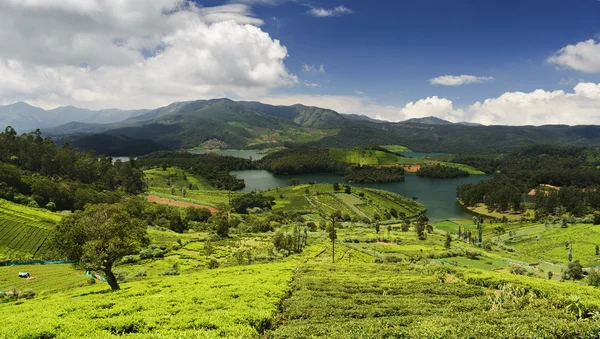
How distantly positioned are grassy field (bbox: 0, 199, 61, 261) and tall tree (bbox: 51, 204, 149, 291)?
37.1 meters

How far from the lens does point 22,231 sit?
229ft

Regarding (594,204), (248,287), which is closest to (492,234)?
(594,204)

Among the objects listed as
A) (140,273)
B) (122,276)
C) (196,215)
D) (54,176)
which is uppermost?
(54,176)

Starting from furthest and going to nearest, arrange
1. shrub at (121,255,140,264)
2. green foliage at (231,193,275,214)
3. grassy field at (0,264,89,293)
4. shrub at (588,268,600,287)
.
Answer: green foliage at (231,193,275,214) < shrub at (121,255,140,264) < shrub at (588,268,600,287) < grassy field at (0,264,89,293)

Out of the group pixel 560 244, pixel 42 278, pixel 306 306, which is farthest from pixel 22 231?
pixel 560 244

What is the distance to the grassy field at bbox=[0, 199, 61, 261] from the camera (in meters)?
61.6

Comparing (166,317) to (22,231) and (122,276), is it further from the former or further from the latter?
(22,231)

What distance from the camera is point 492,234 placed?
126 meters

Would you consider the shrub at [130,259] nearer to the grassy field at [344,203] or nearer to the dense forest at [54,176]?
the dense forest at [54,176]

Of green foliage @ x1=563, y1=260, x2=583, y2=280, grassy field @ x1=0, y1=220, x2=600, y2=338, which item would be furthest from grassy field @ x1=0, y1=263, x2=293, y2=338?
green foliage @ x1=563, y1=260, x2=583, y2=280

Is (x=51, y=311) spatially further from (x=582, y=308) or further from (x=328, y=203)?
(x=328, y=203)

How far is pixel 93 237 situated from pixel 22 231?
54895 mm

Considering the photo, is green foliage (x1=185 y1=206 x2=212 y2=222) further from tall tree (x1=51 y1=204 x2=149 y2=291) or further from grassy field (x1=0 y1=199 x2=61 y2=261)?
tall tree (x1=51 y1=204 x2=149 y2=291)

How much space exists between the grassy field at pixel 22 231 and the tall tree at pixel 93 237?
37.1 metres
